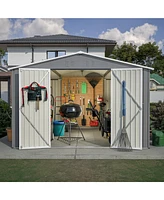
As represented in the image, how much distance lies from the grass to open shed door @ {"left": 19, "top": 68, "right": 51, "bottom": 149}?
127 cm

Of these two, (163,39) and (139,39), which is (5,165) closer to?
(139,39)

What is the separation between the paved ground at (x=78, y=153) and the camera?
6090mm

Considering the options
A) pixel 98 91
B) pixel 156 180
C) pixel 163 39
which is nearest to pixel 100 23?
pixel 163 39

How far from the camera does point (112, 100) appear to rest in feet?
23.1

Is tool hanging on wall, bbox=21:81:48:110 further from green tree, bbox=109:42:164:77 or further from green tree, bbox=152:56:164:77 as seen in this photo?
green tree, bbox=152:56:164:77

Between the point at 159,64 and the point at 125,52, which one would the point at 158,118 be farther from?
the point at 159,64

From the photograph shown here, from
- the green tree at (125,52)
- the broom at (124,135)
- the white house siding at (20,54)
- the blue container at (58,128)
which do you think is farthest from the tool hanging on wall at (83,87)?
the green tree at (125,52)

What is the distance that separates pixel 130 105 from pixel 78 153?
198 cm

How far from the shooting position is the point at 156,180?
→ 14.3ft

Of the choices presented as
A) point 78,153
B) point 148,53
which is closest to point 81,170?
point 78,153

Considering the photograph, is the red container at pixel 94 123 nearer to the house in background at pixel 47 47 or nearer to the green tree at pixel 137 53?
the house in background at pixel 47 47

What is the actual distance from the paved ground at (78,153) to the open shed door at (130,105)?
0.43 metres

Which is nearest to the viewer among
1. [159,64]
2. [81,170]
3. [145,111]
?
[81,170]
